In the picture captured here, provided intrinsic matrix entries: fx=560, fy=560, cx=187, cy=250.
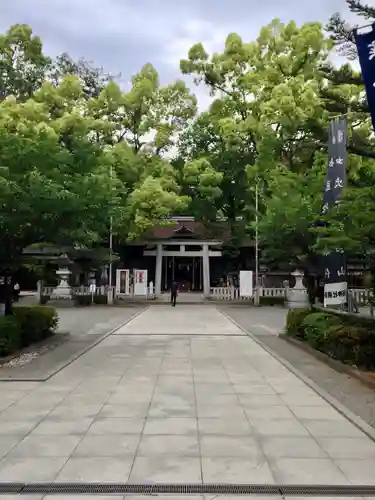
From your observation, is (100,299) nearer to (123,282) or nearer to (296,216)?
(123,282)

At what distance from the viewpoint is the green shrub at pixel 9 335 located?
1181 centimetres

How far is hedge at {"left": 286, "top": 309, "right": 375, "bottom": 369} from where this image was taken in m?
10.8

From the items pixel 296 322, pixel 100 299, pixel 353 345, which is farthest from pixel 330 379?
pixel 100 299

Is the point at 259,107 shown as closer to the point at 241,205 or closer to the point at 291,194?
the point at 241,205

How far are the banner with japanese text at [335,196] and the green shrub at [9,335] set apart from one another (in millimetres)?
6981

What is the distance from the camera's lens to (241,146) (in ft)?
116

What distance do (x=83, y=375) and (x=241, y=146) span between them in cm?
2720

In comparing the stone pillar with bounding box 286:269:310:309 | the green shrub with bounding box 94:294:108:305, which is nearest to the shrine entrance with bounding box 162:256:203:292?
the green shrub with bounding box 94:294:108:305

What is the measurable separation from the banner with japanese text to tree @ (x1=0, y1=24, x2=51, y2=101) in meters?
28.9

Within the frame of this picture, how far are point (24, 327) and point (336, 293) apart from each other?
24.4ft

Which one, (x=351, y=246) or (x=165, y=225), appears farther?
(x=165, y=225)

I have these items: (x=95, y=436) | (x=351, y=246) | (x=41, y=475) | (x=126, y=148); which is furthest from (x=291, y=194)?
(x=126, y=148)

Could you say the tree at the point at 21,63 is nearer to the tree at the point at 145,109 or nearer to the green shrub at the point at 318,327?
the tree at the point at 145,109

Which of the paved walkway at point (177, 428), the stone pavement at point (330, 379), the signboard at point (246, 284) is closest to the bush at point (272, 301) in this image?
the signboard at point (246, 284)
